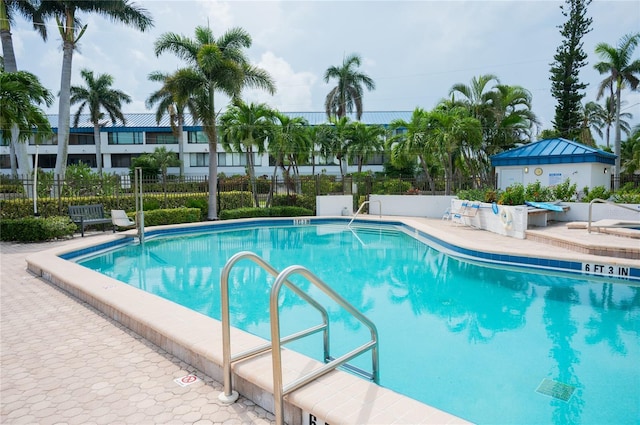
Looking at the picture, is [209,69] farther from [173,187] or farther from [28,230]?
[28,230]

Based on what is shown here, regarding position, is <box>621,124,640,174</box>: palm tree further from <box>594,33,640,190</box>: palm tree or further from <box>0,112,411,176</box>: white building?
<box>0,112,411,176</box>: white building

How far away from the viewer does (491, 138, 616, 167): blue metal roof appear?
16.3 m

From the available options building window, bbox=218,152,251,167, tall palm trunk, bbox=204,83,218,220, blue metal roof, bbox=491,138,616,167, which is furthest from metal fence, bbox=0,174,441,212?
building window, bbox=218,152,251,167

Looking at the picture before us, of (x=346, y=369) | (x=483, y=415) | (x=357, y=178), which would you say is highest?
(x=357, y=178)

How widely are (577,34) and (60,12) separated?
2613 centimetres

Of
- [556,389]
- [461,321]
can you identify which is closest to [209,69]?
[461,321]

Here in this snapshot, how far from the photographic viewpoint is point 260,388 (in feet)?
9.81

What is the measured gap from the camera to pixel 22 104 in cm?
1180

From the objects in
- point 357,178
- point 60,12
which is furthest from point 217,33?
point 357,178

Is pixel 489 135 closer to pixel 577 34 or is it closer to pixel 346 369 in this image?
pixel 577 34

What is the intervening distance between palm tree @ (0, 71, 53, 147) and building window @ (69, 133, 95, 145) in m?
28.0

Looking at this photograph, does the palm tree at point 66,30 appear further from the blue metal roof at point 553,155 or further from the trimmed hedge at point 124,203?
the blue metal roof at point 553,155

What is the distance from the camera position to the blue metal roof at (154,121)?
3753 cm

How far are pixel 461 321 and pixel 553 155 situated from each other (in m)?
13.9
